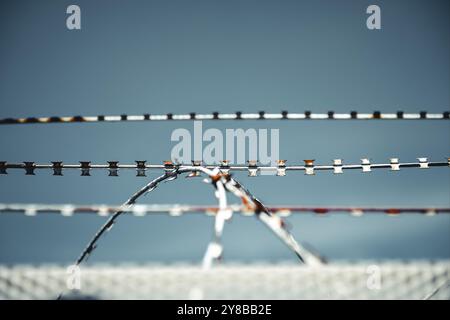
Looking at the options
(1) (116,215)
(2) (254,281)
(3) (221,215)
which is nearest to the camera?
(2) (254,281)

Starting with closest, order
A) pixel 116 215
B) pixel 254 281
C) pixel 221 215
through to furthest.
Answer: pixel 254 281
pixel 221 215
pixel 116 215

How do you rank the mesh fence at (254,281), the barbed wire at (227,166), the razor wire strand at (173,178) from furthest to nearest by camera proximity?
the barbed wire at (227,166)
the razor wire strand at (173,178)
the mesh fence at (254,281)

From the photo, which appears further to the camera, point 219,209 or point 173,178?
point 173,178

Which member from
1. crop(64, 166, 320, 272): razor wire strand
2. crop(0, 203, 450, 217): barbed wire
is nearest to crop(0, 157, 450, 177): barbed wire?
crop(64, 166, 320, 272): razor wire strand

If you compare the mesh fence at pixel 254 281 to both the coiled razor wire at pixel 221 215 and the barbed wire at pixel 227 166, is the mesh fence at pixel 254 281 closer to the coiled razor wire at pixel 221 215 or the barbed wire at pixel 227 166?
the coiled razor wire at pixel 221 215

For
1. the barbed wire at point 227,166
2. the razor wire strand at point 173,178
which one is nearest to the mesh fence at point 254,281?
the razor wire strand at point 173,178

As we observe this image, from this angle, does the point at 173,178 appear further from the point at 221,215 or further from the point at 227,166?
the point at 221,215

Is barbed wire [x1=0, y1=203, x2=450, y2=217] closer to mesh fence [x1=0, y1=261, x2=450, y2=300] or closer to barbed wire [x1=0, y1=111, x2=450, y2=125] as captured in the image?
mesh fence [x1=0, y1=261, x2=450, y2=300]

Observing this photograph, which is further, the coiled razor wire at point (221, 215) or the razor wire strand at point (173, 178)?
the razor wire strand at point (173, 178)

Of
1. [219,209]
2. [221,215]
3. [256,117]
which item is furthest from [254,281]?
[256,117]

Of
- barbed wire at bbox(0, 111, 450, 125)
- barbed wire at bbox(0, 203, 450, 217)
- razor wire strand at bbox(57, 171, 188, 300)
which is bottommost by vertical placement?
razor wire strand at bbox(57, 171, 188, 300)

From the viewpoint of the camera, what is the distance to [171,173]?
12539mm

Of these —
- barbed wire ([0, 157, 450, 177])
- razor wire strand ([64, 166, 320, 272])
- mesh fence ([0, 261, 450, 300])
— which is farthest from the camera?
barbed wire ([0, 157, 450, 177])
